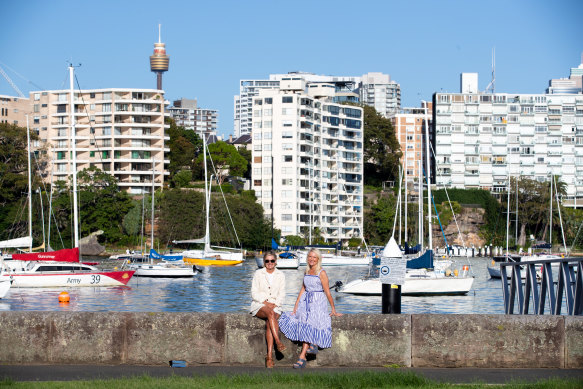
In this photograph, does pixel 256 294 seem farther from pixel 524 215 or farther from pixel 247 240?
pixel 524 215

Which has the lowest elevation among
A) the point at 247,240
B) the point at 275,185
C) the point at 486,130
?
the point at 247,240

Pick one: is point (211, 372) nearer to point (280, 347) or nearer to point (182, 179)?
point (280, 347)

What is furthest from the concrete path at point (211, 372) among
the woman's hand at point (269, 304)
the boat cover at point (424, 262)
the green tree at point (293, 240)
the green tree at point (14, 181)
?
the green tree at point (293, 240)

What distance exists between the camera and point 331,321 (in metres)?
13.4

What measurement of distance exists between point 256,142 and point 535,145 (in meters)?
59.3

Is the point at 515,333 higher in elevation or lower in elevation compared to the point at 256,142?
lower

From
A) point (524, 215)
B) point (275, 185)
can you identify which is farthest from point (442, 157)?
point (275, 185)

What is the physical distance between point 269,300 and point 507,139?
155652 mm

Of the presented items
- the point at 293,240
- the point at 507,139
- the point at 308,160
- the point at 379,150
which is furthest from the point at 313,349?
the point at 507,139

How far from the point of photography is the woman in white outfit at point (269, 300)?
1300cm

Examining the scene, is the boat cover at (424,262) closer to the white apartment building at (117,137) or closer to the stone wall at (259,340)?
the stone wall at (259,340)

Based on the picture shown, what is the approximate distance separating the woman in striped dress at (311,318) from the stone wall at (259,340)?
272mm

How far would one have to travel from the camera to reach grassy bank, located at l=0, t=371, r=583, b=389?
10867mm

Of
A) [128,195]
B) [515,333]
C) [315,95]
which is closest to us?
[515,333]
